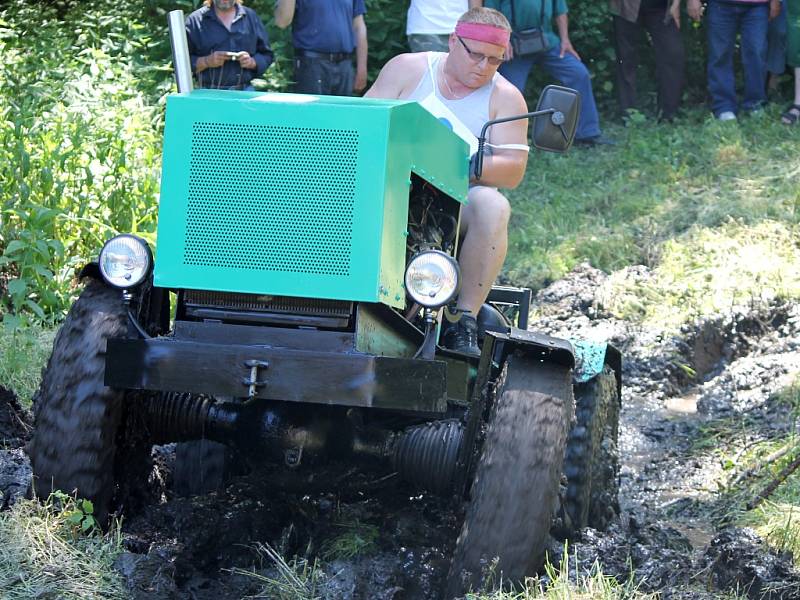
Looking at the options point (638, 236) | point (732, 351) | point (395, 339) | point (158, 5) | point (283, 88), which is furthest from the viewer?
point (158, 5)

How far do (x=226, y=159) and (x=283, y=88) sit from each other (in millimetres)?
7298

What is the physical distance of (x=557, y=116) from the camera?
17.7 feet

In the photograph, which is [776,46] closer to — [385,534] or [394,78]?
[394,78]

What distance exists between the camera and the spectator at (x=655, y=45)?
13.2 meters

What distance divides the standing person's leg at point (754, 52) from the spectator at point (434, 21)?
9.70ft

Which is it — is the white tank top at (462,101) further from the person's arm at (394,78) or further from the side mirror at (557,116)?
the side mirror at (557,116)

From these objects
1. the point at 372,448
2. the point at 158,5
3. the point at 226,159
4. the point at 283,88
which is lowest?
the point at 372,448

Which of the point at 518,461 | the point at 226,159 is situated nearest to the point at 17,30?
the point at 226,159

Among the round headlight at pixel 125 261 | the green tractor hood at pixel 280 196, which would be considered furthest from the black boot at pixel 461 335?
the round headlight at pixel 125 261

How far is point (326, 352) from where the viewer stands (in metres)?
4.61

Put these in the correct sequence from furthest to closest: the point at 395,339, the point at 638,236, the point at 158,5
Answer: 1. the point at 158,5
2. the point at 638,236
3. the point at 395,339

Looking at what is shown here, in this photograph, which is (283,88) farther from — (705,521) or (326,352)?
(326,352)

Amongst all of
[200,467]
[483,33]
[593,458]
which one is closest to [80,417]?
[200,467]

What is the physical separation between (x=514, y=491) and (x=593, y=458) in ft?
3.39
